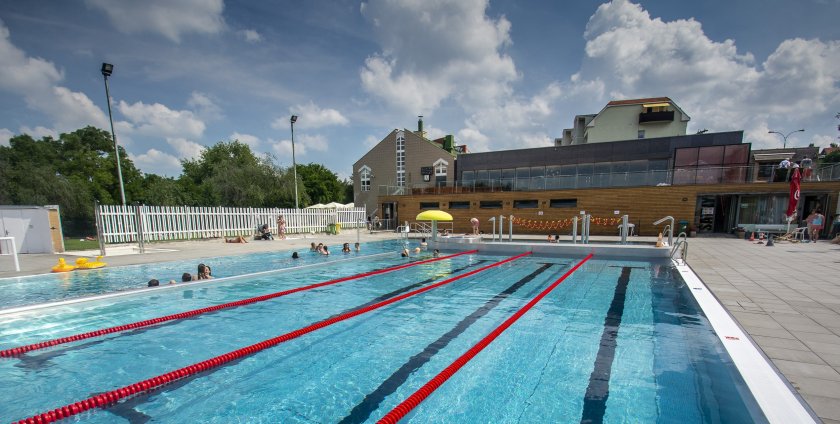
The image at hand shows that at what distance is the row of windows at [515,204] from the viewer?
1938 cm

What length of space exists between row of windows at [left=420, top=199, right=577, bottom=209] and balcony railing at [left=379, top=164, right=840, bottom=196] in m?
0.78

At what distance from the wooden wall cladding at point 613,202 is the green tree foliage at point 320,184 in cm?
2817

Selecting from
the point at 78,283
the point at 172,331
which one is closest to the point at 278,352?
the point at 172,331

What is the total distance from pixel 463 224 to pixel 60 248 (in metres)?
19.4

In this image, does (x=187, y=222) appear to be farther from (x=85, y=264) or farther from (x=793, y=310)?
(x=793, y=310)

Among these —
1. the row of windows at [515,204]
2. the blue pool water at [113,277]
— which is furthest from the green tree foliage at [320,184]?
the blue pool water at [113,277]

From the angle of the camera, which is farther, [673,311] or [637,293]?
[637,293]

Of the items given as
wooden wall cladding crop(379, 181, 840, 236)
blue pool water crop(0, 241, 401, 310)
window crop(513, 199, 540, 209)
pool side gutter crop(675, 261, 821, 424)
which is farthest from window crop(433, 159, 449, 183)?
pool side gutter crop(675, 261, 821, 424)

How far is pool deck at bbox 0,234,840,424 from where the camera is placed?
269 cm

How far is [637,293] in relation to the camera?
22.6 ft

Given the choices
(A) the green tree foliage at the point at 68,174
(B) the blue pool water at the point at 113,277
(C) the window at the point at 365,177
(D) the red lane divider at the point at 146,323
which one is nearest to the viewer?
(D) the red lane divider at the point at 146,323

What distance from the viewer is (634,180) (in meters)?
17.8

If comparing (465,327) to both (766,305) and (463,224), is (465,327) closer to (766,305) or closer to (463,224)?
(766,305)

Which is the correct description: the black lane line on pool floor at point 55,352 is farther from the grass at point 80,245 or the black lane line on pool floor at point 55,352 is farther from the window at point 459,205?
the window at point 459,205
